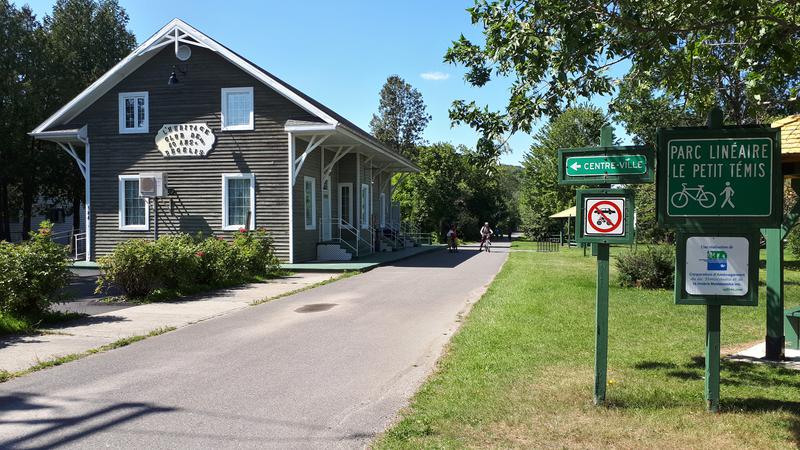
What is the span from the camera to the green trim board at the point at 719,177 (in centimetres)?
525

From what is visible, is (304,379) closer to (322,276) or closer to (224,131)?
(322,276)

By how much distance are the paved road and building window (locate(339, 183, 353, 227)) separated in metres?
15.6

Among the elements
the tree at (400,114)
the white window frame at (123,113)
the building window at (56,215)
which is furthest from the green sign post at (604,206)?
the tree at (400,114)

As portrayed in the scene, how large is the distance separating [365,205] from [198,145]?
8578 millimetres

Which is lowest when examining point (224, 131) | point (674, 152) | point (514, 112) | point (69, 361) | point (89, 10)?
point (69, 361)

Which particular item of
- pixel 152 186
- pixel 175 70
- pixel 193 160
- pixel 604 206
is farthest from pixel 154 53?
pixel 604 206

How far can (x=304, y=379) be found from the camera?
6691 mm

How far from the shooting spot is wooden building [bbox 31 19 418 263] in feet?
70.2

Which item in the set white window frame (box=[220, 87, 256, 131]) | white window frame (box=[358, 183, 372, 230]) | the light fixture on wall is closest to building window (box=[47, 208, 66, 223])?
the light fixture on wall

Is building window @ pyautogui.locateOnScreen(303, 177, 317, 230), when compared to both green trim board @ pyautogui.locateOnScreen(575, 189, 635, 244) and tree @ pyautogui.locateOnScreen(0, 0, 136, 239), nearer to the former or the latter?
green trim board @ pyautogui.locateOnScreen(575, 189, 635, 244)

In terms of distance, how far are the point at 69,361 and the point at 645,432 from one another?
6656 mm

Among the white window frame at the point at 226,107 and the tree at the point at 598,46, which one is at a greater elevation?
the white window frame at the point at 226,107

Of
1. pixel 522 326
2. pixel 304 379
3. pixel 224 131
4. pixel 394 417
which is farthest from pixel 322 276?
pixel 394 417

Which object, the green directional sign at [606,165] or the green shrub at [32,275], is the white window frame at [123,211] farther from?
the green directional sign at [606,165]
